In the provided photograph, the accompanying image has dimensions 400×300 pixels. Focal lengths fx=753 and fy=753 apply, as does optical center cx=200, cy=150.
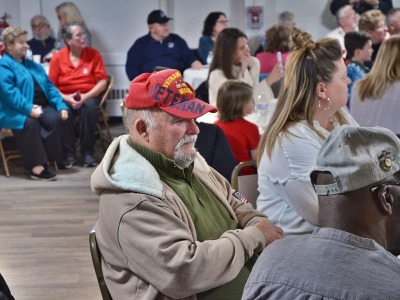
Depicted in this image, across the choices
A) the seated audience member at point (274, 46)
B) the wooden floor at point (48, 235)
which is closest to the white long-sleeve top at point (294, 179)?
the wooden floor at point (48, 235)

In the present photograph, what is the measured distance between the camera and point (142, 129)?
2.28 m

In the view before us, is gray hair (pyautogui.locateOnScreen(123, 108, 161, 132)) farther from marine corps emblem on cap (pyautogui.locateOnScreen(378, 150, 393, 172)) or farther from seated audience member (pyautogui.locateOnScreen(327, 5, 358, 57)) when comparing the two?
seated audience member (pyautogui.locateOnScreen(327, 5, 358, 57))

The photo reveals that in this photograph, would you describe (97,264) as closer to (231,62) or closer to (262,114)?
(262,114)

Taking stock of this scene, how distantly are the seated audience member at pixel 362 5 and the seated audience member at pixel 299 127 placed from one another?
6.38 metres

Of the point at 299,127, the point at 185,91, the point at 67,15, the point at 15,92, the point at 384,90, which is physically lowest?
the point at 15,92

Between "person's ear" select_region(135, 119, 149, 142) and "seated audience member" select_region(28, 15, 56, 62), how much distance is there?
652 cm

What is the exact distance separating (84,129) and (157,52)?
1450 millimetres

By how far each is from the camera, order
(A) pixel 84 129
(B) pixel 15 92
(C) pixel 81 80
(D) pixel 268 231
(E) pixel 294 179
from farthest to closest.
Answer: (C) pixel 81 80, (A) pixel 84 129, (B) pixel 15 92, (E) pixel 294 179, (D) pixel 268 231

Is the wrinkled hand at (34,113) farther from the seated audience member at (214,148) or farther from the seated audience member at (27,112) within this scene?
the seated audience member at (214,148)

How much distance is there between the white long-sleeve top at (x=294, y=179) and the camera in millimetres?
2723

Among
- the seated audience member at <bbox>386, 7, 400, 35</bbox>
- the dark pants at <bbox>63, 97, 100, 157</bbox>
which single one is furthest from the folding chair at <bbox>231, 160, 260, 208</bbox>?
the seated audience member at <bbox>386, 7, 400, 35</bbox>

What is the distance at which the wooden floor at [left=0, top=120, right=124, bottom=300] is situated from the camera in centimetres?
398

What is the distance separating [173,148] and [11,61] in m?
4.52

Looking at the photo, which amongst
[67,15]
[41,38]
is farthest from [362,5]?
[41,38]
